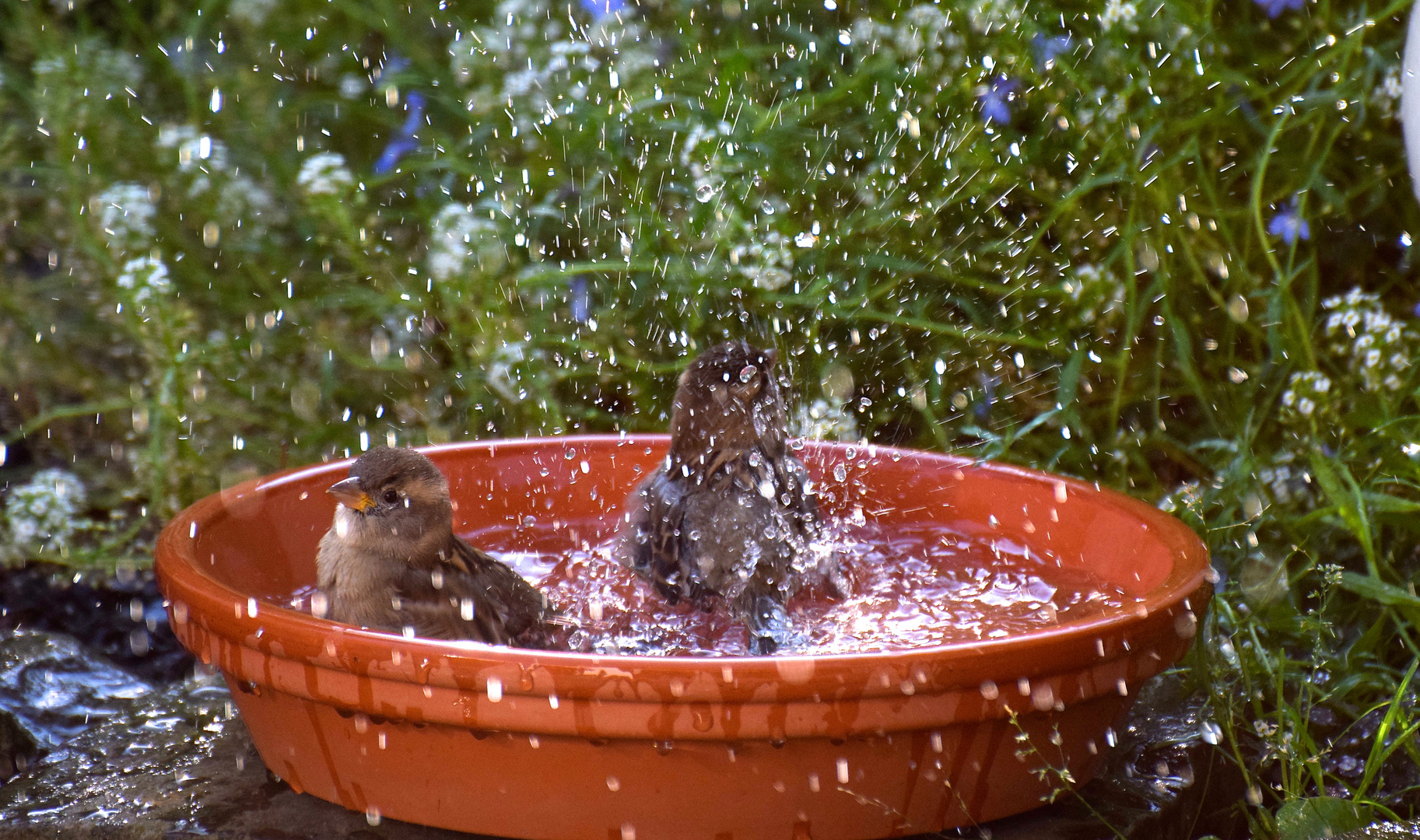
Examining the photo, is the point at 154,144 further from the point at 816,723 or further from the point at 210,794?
the point at 816,723

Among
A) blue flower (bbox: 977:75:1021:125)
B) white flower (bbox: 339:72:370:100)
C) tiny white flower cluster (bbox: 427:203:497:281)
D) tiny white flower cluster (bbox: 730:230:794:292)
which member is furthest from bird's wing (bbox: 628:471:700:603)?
white flower (bbox: 339:72:370:100)

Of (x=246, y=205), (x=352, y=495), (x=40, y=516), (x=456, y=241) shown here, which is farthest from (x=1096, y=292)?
(x=40, y=516)

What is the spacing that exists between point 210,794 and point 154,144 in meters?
3.27

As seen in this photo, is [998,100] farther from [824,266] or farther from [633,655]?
[633,655]

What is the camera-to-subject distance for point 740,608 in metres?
2.65

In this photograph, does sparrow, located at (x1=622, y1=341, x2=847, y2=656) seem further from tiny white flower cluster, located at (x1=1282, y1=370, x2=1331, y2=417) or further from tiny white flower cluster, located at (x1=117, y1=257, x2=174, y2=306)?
tiny white flower cluster, located at (x1=117, y1=257, x2=174, y2=306)

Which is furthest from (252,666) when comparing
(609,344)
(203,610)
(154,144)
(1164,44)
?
(154,144)

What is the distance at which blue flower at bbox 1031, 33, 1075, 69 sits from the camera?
3.56 meters

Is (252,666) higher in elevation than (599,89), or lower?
lower

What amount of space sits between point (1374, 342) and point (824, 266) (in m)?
1.45

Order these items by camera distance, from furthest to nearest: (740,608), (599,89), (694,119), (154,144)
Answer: (154,144), (599,89), (694,119), (740,608)

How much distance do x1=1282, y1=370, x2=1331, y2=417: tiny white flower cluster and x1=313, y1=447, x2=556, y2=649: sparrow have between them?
5.94ft

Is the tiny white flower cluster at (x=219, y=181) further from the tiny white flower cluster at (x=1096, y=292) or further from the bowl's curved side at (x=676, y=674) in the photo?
the tiny white flower cluster at (x=1096, y=292)

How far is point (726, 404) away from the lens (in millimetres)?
3002
